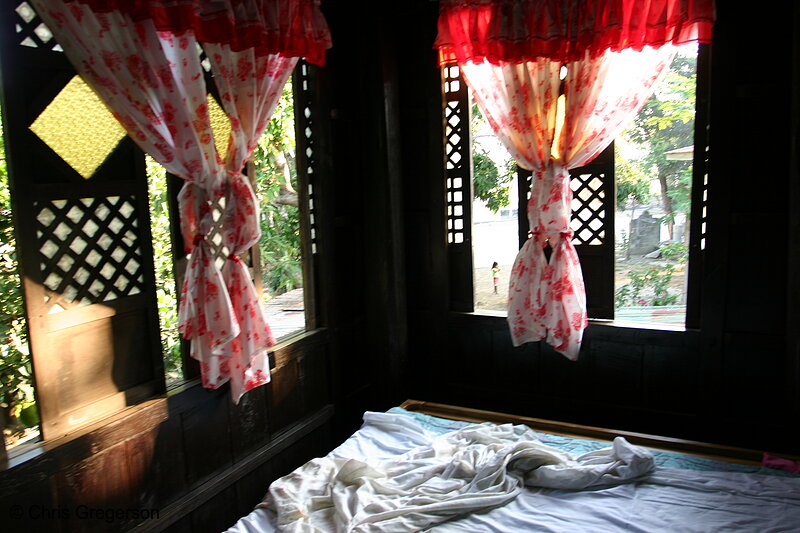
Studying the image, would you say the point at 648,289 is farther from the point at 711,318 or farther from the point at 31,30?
the point at 31,30

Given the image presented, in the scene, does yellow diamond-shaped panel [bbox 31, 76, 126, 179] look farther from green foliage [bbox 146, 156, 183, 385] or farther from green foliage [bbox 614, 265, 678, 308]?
green foliage [bbox 614, 265, 678, 308]

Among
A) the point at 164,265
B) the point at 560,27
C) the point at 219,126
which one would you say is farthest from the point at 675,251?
the point at 164,265

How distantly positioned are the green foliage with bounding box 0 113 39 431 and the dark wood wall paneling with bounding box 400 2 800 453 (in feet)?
7.39

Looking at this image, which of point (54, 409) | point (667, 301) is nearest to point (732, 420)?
point (667, 301)

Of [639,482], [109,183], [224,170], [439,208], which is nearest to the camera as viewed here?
[109,183]

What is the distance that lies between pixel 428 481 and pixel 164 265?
4.75 ft

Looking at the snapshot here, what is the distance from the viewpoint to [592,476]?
2.50 metres

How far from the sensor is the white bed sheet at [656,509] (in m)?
2.24

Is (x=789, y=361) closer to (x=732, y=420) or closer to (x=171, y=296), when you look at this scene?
(x=732, y=420)

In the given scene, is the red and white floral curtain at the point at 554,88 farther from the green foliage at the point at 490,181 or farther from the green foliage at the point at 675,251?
the green foliage at the point at 675,251

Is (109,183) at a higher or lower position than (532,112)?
lower

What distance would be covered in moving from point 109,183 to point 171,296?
599mm

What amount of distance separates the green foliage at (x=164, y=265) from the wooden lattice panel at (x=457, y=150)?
178cm

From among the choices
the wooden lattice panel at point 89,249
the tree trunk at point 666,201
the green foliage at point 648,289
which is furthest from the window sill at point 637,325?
the wooden lattice panel at point 89,249
